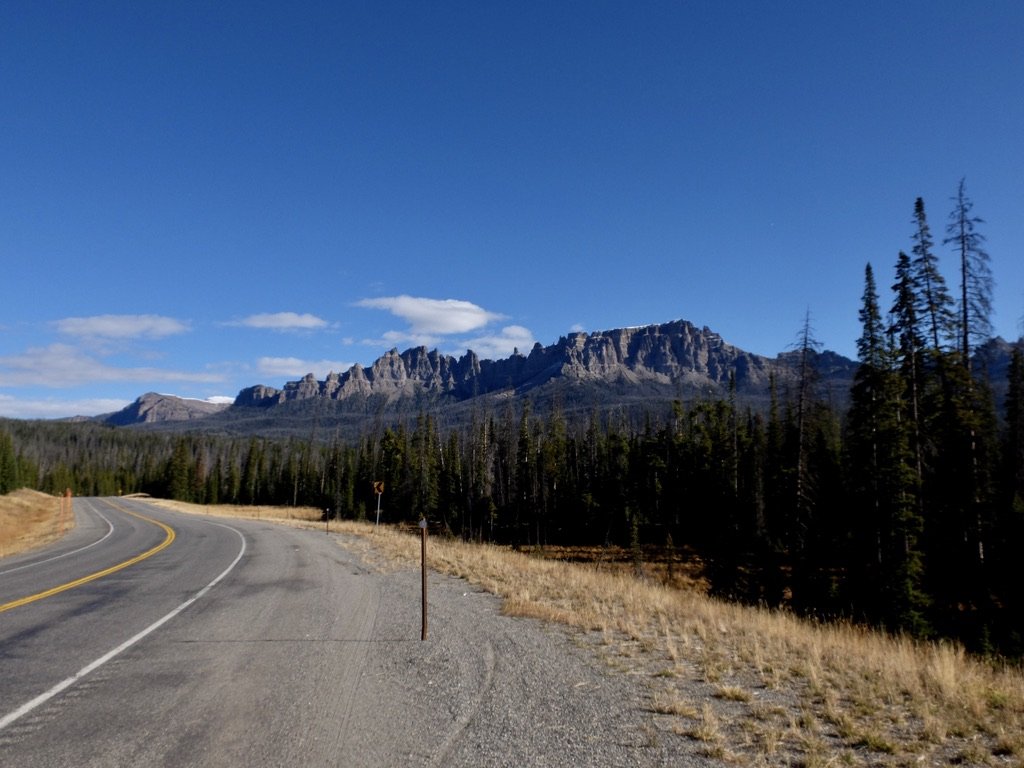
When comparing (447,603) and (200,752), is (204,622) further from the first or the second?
(200,752)

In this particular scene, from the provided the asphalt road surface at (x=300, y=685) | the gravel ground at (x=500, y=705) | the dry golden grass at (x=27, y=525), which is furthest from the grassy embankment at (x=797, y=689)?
the dry golden grass at (x=27, y=525)

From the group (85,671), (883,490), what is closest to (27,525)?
(85,671)

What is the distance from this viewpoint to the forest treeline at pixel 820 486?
24.0 m

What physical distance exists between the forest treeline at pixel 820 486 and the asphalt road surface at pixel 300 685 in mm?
11138

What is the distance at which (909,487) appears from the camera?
24828 mm

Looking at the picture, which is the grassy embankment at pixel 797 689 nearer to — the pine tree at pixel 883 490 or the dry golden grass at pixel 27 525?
the pine tree at pixel 883 490

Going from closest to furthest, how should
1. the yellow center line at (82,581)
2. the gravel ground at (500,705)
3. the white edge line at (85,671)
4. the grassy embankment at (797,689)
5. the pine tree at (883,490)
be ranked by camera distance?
1. the gravel ground at (500,705)
2. the grassy embankment at (797,689)
3. the white edge line at (85,671)
4. the yellow center line at (82,581)
5. the pine tree at (883,490)

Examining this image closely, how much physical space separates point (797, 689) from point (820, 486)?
1563 inches

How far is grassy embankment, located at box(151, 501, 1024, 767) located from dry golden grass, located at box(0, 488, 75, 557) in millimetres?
24813

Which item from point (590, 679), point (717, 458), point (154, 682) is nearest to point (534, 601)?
point (590, 679)

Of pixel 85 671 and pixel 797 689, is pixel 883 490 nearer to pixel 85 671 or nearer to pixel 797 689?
pixel 797 689

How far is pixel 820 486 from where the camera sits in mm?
42375

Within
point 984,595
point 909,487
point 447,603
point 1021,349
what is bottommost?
point 984,595

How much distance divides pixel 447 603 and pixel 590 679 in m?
5.66
